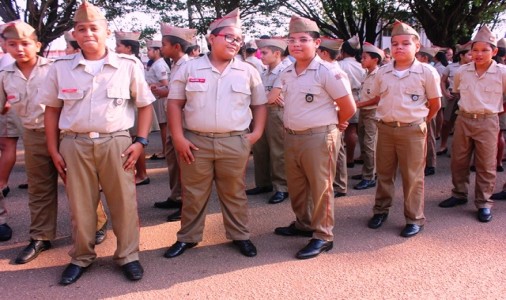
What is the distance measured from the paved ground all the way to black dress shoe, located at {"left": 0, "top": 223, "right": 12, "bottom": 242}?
0.08 meters

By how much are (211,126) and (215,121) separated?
0.05m

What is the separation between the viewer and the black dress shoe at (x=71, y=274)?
11.1 ft

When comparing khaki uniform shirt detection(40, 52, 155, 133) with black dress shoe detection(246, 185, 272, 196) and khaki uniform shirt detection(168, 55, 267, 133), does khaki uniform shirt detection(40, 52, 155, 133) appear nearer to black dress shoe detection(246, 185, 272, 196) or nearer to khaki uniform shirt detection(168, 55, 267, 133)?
khaki uniform shirt detection(168, 55, 267, 133)

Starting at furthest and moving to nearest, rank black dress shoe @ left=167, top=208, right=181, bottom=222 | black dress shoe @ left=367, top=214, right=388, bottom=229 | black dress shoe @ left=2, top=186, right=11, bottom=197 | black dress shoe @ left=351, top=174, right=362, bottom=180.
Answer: black dress shoe @ left=351, top=174, right=362, bottom=180
black dress shoe @ left=2, top=186, right=11, bottom=197
black dress shoe @ left=167, top=208, right=181, bottom=222
black dress shoe @ left=367, top=214, right=388, bottom=229

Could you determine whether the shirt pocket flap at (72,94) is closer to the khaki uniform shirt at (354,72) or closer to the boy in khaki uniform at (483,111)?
the boy in khaki uniform at (483,111)

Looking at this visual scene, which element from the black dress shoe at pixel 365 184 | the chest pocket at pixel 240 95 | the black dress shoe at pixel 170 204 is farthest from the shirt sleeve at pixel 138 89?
the black dress shoe at pixel 365 184

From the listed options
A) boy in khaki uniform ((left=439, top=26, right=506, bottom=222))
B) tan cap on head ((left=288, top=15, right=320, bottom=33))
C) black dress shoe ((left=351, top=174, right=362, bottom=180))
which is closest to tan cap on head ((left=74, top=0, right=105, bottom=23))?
tan cap on head ((left=288, top=15, right=320, bottom=33))

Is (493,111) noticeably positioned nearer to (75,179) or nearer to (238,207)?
(238,207)

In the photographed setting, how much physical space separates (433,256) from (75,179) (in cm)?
287

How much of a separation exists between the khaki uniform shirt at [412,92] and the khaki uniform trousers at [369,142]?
174 cm

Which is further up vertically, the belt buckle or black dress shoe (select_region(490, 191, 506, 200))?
the belt buckle

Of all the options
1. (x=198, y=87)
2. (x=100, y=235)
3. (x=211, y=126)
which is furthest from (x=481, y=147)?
(x=100, y=235)

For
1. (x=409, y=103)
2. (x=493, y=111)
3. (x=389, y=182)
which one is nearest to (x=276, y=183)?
(x=389, y=182)

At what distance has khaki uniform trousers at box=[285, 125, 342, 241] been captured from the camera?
3.73 metres
